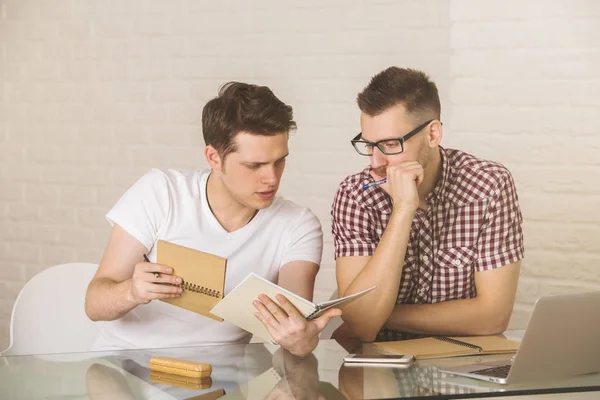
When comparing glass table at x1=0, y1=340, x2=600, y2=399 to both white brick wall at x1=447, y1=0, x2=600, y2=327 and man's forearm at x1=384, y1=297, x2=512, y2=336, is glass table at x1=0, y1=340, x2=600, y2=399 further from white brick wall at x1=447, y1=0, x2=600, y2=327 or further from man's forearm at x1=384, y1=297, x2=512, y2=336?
white brick wall at x1=447, y1=0, x2=600, y2=327

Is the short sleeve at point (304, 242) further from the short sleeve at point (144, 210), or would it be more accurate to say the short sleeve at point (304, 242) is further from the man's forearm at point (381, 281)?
the short sleeve at point (144, 210)

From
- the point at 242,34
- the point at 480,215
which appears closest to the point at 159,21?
the point at 242,34

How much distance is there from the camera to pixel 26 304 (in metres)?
2.40

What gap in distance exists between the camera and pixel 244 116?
2258mm

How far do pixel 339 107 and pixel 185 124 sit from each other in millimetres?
643

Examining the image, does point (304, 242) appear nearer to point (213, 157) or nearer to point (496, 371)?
point (213, 157)

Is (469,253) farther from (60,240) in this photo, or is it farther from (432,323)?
(60,240)

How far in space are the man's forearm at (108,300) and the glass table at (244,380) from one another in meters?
0.26

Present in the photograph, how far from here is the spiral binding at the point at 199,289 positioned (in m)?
1.90

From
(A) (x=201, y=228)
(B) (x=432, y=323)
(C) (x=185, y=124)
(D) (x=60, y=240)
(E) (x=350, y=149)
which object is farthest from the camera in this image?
(D) (x=60, y=240)

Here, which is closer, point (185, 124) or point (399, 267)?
point (399, 267)

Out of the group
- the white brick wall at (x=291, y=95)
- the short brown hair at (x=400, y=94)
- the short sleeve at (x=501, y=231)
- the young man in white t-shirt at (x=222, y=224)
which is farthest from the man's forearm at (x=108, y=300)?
the white brick wall at (x=291, y=95)

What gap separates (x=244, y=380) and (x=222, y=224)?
2.53 ft

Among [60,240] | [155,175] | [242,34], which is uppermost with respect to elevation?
[242,34]
